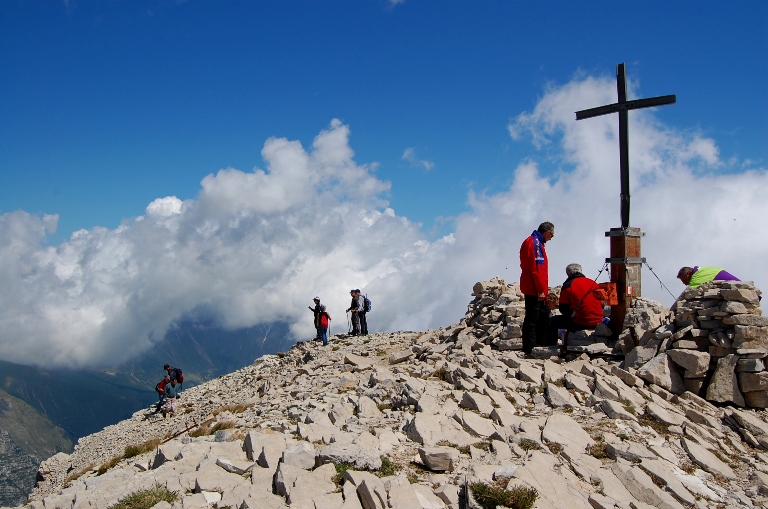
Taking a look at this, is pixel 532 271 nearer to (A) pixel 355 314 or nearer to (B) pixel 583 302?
(B) pixel 583 302

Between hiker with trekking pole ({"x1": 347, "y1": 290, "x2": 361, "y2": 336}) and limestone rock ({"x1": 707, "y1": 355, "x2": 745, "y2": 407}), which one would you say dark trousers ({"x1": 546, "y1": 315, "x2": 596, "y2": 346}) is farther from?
hiker with trekking pole ({"x1": 347, "y1": 290, "x2": 361, "y2": 336})

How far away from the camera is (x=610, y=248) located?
13695 mm

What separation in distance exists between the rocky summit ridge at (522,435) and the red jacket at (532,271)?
160 centimetres

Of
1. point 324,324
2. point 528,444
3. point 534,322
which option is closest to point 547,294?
point 534,322

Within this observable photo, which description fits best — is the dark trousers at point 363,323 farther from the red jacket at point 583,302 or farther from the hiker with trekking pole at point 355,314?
the red jacket at point 583,302

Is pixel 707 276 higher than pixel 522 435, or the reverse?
pixel 707 276

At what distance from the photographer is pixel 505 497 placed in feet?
20.2

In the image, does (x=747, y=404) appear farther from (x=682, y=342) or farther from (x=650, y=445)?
(x=650, y=445)

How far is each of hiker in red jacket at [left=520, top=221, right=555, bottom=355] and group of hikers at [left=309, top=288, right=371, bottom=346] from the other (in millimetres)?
15361

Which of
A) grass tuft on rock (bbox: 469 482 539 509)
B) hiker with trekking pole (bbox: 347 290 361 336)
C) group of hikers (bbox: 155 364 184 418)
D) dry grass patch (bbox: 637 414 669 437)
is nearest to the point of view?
grass tuft on rock (bbox: 469 482 539 509)

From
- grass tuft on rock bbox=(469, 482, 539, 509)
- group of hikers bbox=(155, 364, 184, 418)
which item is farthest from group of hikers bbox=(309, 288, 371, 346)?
grass tuft on rock bbox=(469, 482, 539, 509)

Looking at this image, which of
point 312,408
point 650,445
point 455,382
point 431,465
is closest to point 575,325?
point 455,382

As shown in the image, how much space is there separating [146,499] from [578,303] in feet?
34.3

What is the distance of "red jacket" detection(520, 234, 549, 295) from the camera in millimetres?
13016
